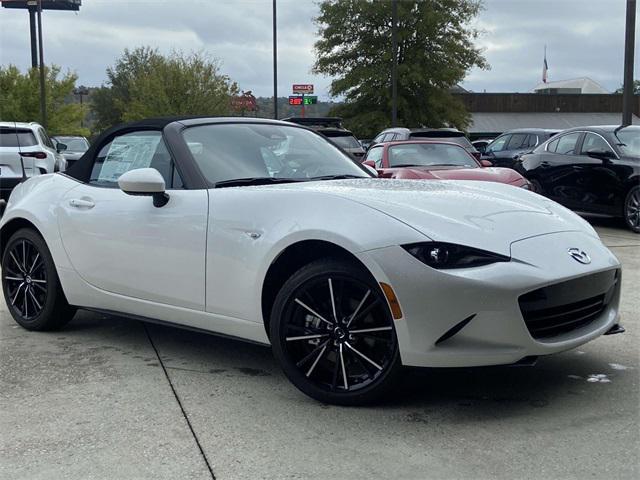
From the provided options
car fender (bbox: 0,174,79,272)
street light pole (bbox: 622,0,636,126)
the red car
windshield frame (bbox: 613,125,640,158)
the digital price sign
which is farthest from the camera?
the digital price sign

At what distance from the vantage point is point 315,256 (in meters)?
3.57

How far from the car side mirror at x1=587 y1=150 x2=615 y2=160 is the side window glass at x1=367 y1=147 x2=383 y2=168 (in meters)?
2.94

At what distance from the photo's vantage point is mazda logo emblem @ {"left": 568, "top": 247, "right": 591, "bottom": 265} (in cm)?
340

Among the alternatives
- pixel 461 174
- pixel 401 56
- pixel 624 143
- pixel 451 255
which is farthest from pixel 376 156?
pixel 401 56

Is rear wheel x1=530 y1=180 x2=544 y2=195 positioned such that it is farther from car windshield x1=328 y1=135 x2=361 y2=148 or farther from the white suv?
the white suv

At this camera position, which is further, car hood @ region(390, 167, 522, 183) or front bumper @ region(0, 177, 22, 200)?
front bumper @ region(0, 177, 22, 200)

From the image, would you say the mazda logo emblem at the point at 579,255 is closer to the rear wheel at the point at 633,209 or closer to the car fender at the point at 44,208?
the car fender at the point at 44,208

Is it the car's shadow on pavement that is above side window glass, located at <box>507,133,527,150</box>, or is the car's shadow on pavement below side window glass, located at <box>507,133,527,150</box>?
below

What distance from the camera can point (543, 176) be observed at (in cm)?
1134

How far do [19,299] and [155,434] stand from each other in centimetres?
238

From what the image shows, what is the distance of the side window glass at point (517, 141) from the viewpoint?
17.7 meters

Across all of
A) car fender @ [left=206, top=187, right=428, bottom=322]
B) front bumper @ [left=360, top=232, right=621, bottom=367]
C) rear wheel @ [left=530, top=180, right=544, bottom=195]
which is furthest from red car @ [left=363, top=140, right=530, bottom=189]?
front bumper @ [left=360, top=232, right=621, bottom=367]

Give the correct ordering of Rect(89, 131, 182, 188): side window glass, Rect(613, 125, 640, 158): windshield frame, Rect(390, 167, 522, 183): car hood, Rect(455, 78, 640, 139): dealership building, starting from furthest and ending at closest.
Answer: Rect(455, 78, 640, 139): dealership building
Rect(613, 125, 640, 158): windshield frame
Rect(390, 167, 522, 183): car hood
Rect(89, 131, 182, 188): side window glass

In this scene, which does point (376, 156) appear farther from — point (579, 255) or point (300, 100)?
point (300, 100)
